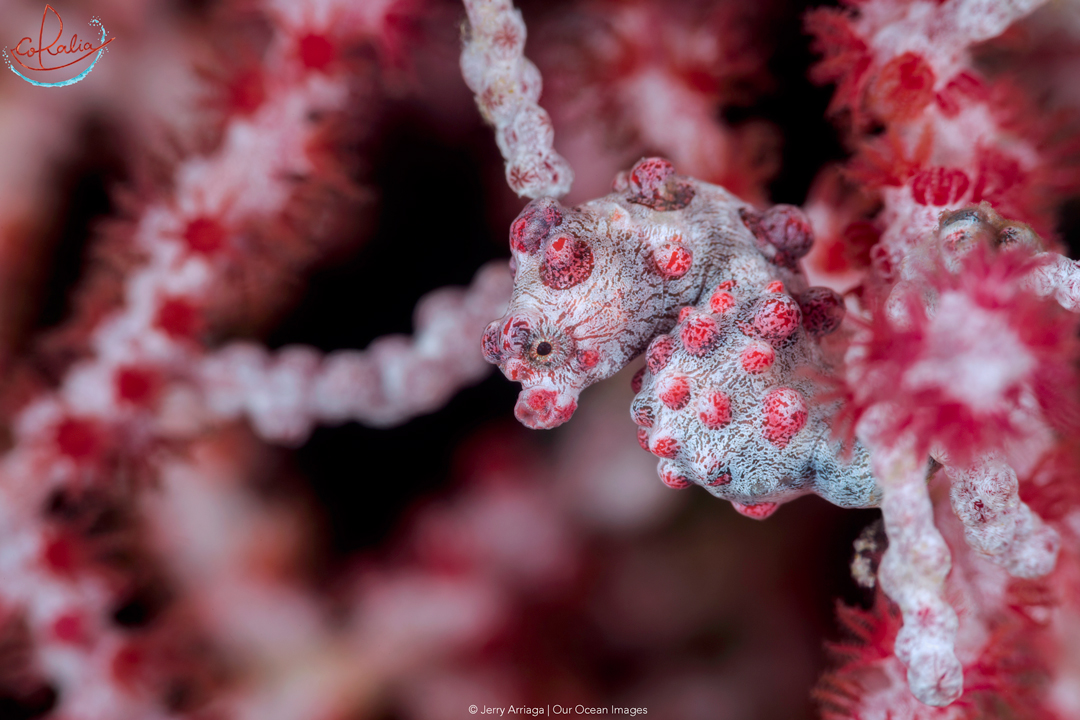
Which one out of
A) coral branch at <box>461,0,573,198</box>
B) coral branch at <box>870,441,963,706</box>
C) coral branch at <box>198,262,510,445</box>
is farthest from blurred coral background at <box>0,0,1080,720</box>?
coral branch at <box>870,441,963,706</box>

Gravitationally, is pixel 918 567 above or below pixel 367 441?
below

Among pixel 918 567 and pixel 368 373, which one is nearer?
pixel 918 567

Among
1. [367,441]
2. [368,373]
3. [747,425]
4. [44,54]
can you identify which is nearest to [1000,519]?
[747,425]

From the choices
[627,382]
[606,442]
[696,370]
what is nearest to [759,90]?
[627,382]

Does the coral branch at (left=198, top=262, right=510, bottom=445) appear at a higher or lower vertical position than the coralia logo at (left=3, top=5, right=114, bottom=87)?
lower

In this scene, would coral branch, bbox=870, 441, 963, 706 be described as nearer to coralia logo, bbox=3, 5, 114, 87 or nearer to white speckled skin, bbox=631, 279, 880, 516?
white speckled skin, bbox=631, 279, 880, 516

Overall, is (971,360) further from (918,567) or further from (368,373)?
(368,373)

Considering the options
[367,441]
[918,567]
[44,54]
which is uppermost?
[44,54]
